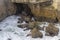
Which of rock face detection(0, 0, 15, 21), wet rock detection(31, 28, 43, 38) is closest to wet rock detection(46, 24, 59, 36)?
wet rock detection(31, 28, 43, 38)

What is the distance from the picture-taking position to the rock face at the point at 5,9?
195 cm

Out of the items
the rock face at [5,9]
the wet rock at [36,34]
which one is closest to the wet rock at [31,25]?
the wet rock at [36,34]

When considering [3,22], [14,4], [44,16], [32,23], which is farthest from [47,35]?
[14,4]

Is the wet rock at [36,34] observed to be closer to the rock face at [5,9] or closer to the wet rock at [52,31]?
the wet rock at [52,31]

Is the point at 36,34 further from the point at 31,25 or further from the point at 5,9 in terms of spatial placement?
the point at 5,9

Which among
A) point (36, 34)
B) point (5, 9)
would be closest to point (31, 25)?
point (36, 34)

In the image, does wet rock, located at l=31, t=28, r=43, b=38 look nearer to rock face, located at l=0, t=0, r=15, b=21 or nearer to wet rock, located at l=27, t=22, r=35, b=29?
wet rock, located at l=27, t=22, r=35, b=29

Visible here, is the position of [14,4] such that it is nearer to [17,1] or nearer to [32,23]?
[17,1]

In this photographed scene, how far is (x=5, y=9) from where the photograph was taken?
2.01 metres

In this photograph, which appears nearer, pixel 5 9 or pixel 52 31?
pixel 52 31

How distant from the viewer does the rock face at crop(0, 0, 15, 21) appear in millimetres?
1950

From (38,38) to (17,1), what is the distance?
0.62 metres

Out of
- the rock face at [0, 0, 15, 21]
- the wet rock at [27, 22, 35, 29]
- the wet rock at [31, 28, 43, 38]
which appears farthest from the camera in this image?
the rock face at [0, 0, 15, 21]

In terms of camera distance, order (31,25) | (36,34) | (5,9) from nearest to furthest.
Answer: (36,34) → (31,25) → (5,9)
